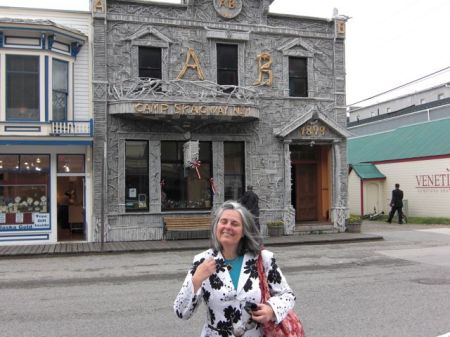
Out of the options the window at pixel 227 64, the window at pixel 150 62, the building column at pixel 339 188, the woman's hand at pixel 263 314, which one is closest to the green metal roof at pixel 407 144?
the building column at pixel 339 188

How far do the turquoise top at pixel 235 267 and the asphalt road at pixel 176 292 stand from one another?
3.58m

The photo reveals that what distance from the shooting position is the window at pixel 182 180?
60.0 ft

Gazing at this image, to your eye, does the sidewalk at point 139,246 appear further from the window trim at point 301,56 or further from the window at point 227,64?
the window at point 227,64

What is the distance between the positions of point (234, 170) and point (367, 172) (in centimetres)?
1221

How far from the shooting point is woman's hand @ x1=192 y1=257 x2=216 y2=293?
304 centimetres

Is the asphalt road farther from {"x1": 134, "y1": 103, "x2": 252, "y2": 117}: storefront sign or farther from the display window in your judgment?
{"x1": 134, "y1": 103, "x2": 252, "y2": 117}: storefront sign

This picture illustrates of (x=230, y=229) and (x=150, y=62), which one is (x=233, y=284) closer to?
(x=230, y=229)

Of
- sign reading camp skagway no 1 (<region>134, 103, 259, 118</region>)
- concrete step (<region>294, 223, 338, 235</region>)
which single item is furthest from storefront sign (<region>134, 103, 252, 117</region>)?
concrete step (<region>294, 223, 338, 235</region>)

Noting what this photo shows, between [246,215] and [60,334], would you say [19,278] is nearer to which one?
[60,334]

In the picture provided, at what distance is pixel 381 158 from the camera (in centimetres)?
2962

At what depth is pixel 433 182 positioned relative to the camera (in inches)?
991

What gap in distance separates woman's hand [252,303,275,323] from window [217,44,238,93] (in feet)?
53.4

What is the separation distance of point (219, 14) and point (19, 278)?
11846 millimetres

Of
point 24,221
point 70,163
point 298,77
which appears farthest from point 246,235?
point 298,77
